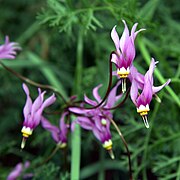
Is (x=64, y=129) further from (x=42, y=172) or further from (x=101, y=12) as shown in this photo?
(x=101, y=12)

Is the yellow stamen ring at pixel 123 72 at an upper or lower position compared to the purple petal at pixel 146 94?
upper

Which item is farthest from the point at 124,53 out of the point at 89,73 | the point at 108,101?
the point at 89,73

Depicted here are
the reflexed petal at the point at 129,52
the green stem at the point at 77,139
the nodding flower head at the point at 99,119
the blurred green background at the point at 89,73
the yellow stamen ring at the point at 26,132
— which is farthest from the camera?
the blurred green background at the point at 89,73

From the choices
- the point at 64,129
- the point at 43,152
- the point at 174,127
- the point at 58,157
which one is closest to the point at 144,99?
the point at 64,129

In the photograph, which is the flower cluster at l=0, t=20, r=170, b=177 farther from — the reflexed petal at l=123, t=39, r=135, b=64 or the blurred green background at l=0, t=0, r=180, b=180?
the blurred green background at l=0, t=0, r=180, b=180

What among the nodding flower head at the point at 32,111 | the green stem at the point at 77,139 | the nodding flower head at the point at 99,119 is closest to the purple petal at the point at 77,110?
the nodding flower head at the point at 99,119

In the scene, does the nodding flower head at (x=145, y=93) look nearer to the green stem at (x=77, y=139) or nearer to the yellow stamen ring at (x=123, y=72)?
the yellow stamen ring at (x=123, y=72)

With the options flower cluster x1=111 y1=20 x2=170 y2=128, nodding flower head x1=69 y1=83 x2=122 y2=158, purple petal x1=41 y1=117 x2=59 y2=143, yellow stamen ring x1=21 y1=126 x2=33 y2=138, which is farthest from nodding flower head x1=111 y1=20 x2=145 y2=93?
purple petal x1=41 y1=117 x2=59 y2=143

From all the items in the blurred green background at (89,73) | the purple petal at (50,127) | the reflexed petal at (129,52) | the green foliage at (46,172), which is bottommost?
the green foliage at (46,172)
